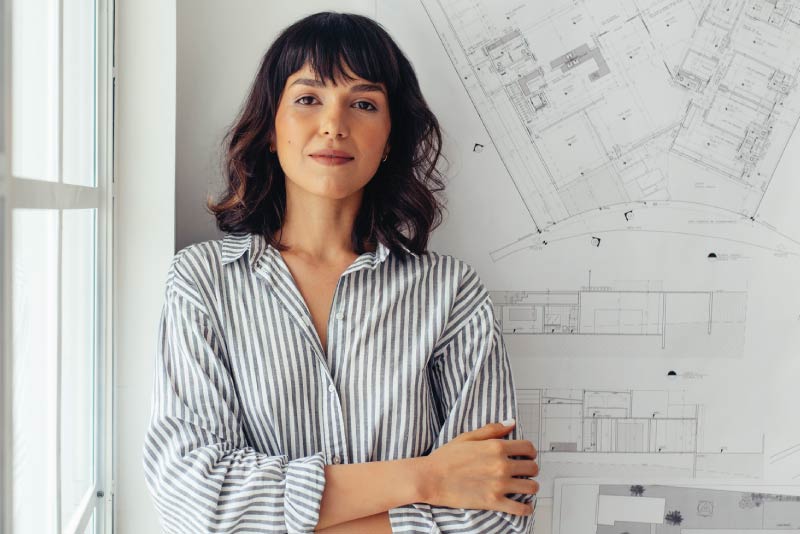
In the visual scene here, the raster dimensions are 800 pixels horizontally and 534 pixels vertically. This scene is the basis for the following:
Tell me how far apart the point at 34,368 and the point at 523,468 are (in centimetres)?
77

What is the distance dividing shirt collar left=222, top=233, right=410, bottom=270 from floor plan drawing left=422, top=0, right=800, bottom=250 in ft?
1.30

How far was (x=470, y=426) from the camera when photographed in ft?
4.35

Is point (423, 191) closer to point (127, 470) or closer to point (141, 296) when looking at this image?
point (141, 296)

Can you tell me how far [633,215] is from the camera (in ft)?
5.42

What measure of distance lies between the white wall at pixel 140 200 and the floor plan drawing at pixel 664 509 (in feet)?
2.85

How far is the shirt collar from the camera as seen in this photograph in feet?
4.33

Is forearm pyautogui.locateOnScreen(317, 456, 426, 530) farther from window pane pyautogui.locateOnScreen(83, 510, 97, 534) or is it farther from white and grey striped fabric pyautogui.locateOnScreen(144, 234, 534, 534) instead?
window pane pyautogui.locateOnScreen(83, 510, 97, 534)

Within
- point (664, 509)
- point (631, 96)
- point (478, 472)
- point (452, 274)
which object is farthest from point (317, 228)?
point (664, 509)

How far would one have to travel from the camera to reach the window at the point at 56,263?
0.71 meters

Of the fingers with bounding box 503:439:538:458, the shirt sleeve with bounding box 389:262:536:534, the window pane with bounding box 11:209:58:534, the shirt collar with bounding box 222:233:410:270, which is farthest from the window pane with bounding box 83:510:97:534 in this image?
the fingers with bounding box 503:439:538:458

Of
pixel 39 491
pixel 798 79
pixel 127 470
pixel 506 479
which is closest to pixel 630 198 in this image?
pixel 798 79

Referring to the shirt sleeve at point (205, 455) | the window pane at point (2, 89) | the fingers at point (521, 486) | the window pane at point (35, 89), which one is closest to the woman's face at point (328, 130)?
the shirt sleeve at point (205, 455)

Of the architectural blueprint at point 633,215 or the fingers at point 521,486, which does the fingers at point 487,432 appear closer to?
the fingers at point 521,486

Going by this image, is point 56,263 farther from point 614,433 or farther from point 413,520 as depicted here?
point 614,433
